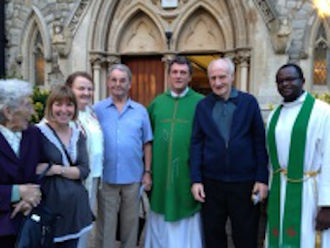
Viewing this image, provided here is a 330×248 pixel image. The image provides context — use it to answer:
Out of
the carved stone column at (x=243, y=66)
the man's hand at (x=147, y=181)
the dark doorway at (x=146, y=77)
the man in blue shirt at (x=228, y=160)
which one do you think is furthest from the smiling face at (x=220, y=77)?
the dark doorway at (x=146, y=77)

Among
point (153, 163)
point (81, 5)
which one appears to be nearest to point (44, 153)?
point (153, 163)

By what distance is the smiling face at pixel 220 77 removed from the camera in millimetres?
2812

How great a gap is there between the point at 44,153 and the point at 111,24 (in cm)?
576

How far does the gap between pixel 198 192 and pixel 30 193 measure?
1.35 metres

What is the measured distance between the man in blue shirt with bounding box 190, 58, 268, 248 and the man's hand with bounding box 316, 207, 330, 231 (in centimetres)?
44

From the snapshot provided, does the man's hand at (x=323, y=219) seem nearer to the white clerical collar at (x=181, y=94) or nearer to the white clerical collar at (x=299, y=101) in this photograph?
the white clerical collar at (x=299, y=101)

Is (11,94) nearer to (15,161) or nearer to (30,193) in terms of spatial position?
(15,161)

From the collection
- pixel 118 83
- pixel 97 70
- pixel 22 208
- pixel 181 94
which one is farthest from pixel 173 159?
pixel 97 70

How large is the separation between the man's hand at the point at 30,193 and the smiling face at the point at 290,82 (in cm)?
184

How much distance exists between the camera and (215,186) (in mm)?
2855

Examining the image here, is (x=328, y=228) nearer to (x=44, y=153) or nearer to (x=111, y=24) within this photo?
(x=44, y=153)

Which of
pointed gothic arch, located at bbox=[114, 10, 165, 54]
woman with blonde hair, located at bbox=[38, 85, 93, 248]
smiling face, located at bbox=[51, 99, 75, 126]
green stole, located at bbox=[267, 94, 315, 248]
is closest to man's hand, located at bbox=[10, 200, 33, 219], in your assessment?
woman with blonde hair, located at bbox=[38, 85, 93, 248]

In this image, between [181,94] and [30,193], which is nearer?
[30,193]

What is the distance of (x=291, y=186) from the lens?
2.62m
